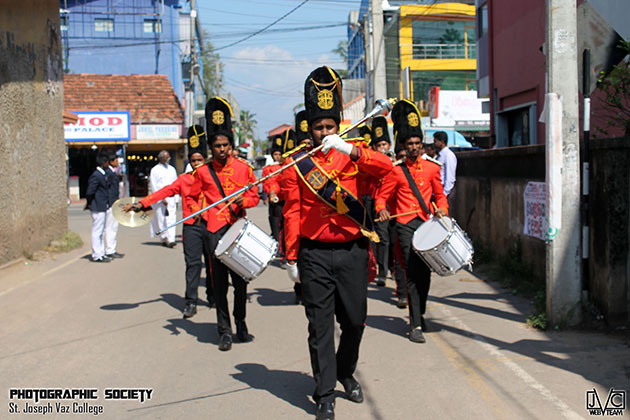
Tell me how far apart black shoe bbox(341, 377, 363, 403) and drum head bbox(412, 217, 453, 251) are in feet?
5.83

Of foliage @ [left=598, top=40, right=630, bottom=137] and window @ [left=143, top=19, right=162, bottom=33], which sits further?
window @ [left=143, top=19, right=162, bottom=33]

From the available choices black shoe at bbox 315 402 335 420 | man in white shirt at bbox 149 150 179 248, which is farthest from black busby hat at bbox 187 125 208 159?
black shoe at bbox 315 402 335 420

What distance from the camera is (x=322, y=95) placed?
4.99m

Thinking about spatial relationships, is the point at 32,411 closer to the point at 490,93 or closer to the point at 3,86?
the point at 3,86

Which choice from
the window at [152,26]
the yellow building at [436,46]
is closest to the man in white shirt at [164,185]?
the yellow building at [436,46]

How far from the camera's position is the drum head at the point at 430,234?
21.0 feet

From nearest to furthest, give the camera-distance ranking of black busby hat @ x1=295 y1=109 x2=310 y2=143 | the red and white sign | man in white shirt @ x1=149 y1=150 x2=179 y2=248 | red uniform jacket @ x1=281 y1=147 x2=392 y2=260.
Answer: red uniform jacket @ x1=281 y1=147 x2=392 y2=260 → black busby hat @ x1=295 y1=109 x2=310 y2=143 → man in white shirt @ x1=149 y1=150 x2=179 y2=248 → the red and white sign

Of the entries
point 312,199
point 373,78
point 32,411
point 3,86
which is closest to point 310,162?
point 312,199

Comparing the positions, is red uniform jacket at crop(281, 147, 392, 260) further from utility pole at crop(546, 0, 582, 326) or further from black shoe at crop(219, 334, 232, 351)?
utility pole at crop(546, 0, 582, 326)

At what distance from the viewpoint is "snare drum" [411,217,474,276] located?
21.0 ft

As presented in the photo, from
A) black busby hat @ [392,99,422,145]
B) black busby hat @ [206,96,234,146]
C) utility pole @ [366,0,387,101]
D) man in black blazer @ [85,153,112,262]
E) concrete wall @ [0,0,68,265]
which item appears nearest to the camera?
black busby hat @ [206,96,234,146]

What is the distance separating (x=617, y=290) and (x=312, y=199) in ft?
12.4

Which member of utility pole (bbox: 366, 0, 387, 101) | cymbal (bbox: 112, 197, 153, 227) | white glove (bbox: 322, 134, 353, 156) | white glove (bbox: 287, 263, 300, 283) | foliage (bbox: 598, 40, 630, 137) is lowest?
white glove (bbox: 287, 263, 300, 283)

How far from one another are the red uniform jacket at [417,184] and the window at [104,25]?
3916cm
